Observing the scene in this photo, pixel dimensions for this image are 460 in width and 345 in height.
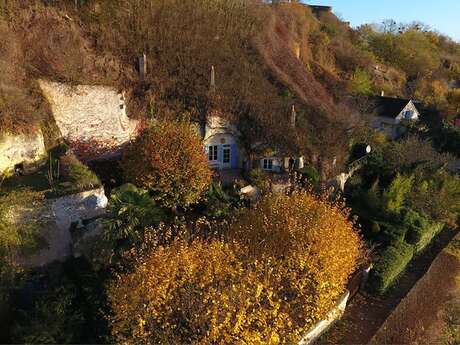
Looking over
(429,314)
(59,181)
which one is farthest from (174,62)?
(429,314)

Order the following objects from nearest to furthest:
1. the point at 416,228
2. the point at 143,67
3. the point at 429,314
Result: the point at 429,314
the point at 416,228
the point at 143,67

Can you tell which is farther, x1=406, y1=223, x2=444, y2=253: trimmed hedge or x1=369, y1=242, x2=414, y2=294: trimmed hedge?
x1=406, y1=223, x2=444, y2=253: trimmed hedge

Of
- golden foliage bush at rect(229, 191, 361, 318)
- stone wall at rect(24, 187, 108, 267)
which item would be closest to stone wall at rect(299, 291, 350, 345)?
golden foliage bush at rect(229, 191, 361, 318)

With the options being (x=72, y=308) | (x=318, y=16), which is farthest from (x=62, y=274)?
(x=318, y=16)

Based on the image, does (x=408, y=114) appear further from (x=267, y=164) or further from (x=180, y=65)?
(x=180, y=65)

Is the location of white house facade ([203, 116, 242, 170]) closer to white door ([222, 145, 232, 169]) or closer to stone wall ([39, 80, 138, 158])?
white door ([222, 145, 232, 169])

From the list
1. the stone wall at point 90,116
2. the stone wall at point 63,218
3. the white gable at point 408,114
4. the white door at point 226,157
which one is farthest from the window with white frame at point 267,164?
the white gable at point 408,114

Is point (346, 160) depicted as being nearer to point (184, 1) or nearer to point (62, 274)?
point (184, 1)
